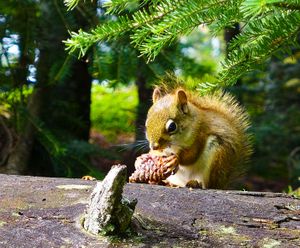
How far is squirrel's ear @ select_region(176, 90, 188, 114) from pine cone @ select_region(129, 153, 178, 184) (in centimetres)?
38

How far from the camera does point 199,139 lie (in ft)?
9.93

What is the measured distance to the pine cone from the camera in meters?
2.68

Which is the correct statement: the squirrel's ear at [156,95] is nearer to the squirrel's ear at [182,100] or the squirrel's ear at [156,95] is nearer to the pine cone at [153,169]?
the squirrel's ear at [182,100]

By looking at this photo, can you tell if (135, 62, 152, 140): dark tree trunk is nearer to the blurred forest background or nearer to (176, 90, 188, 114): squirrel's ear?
the blurred forest background

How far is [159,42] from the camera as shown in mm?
2057

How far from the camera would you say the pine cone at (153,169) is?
2.68 meters

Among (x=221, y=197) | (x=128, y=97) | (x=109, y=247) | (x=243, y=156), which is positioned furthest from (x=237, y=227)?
(x=128, y=97)

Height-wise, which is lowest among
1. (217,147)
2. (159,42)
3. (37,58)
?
(217,147)

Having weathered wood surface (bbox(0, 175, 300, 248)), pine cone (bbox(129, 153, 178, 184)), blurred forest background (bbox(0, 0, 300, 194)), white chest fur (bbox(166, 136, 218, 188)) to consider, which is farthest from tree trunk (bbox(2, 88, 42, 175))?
weathered wood surface (bbox(0, 175, 300, 248))

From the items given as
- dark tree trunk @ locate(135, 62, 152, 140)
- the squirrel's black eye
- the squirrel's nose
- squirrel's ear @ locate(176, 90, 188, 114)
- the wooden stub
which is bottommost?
the wooden stub

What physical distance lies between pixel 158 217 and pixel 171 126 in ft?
3.41

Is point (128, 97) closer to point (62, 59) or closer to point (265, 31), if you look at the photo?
point (62, 59)

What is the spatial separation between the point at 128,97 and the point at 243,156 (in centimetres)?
635

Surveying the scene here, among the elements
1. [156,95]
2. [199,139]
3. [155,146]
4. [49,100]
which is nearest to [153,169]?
[155,146]
